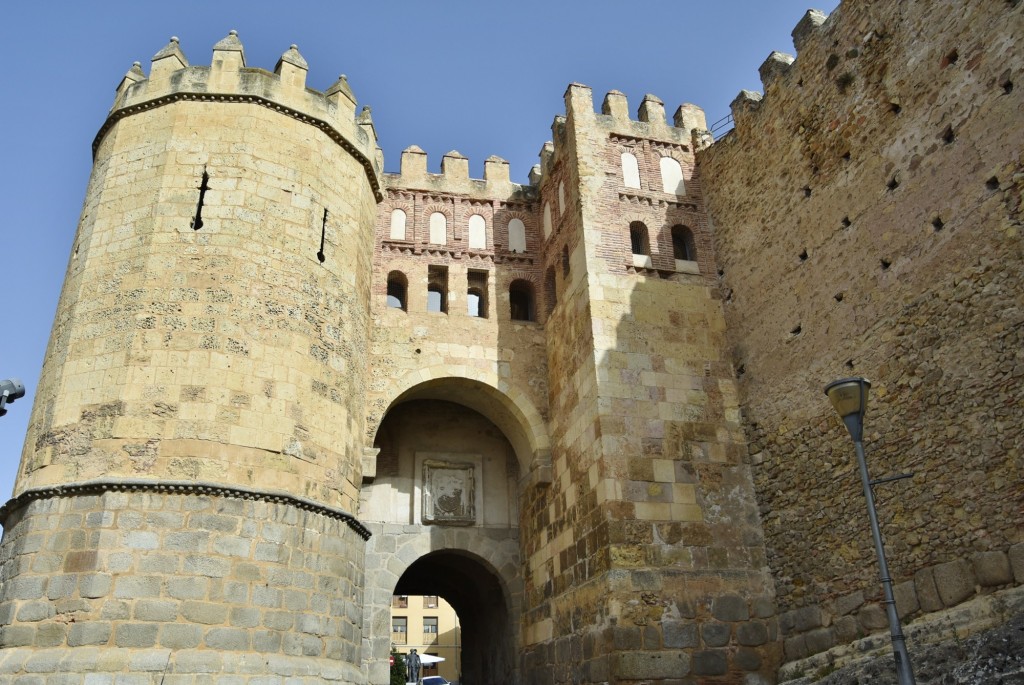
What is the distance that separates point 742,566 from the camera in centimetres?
1003

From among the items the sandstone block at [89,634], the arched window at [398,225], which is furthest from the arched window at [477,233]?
the sandstone block at [89,634]

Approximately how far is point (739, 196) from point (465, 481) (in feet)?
19.1

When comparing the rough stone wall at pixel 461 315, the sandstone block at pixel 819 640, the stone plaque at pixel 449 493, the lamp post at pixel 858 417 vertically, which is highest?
the rough stone wall at pixel 461 315

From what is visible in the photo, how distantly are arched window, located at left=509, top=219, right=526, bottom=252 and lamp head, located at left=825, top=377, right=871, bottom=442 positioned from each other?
27.2 feet

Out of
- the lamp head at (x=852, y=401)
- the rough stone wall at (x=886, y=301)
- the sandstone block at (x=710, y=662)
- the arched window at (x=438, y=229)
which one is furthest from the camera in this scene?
the arched window at (x=438, y=229)

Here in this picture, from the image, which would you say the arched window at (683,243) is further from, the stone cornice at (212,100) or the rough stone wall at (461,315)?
the stone cornice at (212,100)

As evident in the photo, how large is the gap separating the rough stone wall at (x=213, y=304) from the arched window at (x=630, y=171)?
3.93m

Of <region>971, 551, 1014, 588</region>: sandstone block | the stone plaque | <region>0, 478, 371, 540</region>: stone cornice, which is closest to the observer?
<region>971, 551, 1014, 588</region>: sandstone block

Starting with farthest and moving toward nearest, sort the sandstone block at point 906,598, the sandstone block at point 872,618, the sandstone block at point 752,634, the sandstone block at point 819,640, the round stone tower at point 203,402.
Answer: the sandstone block at point 752,634 → the sandstone block at point 819,640 → the sandstone block at point 872,618 → the round stone tower at point 203,402 → the sandstone block at point 906,598

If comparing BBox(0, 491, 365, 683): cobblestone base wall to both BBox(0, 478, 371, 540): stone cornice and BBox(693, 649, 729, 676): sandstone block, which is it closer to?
BBox(0, 478, 371, 540): stone cornice

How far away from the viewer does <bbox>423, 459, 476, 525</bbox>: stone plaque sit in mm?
12656

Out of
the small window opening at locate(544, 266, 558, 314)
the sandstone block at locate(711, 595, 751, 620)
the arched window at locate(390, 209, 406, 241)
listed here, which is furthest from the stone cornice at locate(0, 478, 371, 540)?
the small window opening at locate(544, 266, 558, 314)

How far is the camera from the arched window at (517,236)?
1385 cm

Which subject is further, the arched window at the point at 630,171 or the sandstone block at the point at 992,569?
the arched window at the point at 630,171
